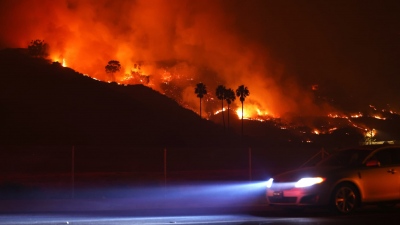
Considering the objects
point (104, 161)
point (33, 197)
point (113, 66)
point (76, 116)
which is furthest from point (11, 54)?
point (33, 197)

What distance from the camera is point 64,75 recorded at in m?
117

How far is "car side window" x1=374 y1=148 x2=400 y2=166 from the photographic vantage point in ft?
54.8

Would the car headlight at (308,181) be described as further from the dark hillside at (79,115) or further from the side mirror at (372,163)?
the dark hillside at (79,115)

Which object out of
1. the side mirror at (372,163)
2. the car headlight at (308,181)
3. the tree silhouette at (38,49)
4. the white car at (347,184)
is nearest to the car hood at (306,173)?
the white car at (347,184)

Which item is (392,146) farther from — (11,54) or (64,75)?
(11,54)

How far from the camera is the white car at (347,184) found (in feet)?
52.4

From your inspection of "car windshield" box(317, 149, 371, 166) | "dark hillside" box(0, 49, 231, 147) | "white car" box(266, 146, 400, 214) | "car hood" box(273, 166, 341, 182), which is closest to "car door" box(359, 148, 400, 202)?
"white car" box(266, 146, 400, 214)

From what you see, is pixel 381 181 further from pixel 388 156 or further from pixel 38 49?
pixel 38 49

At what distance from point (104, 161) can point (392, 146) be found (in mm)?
39521

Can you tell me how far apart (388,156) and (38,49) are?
128 meters

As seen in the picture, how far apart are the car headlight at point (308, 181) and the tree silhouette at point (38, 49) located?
12388 centimetres

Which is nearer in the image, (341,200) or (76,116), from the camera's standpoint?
(341,200)

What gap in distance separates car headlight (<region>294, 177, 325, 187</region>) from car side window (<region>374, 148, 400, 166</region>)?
173 cm

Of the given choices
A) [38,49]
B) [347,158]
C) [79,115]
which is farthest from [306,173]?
[38,49]
